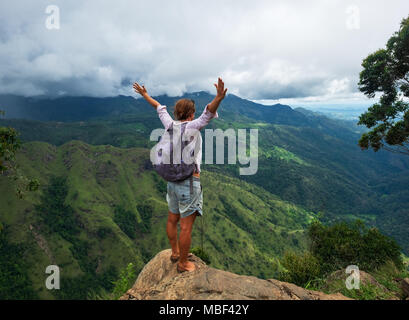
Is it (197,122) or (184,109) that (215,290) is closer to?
(197,122)

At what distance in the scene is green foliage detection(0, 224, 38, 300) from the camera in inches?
4180

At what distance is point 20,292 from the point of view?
4250 inches

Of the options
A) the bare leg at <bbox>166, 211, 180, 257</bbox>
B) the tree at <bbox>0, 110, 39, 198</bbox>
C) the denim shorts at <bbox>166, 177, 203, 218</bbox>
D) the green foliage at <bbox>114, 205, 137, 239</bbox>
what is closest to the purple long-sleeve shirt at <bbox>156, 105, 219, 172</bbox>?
the denim shorts at <bbox>166, 177, 203, 218</bbox>

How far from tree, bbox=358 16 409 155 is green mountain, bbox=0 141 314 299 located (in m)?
113

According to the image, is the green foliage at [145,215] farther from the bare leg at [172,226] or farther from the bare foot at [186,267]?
the bare foot at [186,267]

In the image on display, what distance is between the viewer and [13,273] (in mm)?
116188

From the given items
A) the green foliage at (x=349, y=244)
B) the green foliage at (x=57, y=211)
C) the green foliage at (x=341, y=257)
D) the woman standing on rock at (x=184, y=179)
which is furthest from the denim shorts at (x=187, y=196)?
the green foliage at (x=57, y=211)

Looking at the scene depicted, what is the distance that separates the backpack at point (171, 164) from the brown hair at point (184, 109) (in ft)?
0.82

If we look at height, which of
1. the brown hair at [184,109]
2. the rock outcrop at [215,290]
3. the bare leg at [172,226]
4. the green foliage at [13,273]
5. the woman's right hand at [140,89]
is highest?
the woman's right hand at [140,89]

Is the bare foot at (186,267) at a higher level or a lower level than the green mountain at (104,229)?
higher

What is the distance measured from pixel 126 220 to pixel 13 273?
223 feet

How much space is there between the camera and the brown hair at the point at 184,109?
12.9 feet
